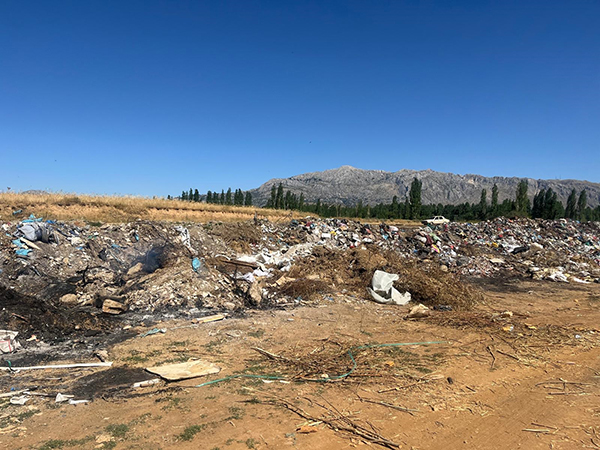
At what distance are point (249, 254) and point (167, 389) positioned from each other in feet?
25.8

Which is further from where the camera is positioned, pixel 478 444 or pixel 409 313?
pixel 409 313

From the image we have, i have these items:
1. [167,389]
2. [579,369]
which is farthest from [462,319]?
[167,389]

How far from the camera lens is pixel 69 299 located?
298 inches

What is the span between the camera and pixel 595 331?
6785 millimetres

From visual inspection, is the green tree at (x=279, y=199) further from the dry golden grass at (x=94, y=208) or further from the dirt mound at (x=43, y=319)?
the dirt mound at (x=43, y=319)

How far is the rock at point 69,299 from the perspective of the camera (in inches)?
296

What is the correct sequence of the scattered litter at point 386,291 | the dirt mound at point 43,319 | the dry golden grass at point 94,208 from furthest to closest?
1. the dry golden grass at point 94,208
2. the scattered litter at point 386,291
3. the dirt mound at point 43,319

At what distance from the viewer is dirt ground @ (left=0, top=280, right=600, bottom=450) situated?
3.26 meters

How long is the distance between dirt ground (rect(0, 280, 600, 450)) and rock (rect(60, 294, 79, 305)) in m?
2.46

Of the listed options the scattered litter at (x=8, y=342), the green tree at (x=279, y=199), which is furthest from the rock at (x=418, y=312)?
the green tree at (x=279, y=199)

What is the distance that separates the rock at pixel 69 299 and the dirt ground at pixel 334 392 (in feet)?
8.06

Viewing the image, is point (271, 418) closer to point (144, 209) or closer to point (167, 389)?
point (167, 389)

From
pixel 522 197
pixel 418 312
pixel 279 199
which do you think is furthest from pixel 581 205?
pixel 418 312

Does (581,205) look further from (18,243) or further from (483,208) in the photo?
(18,243)
